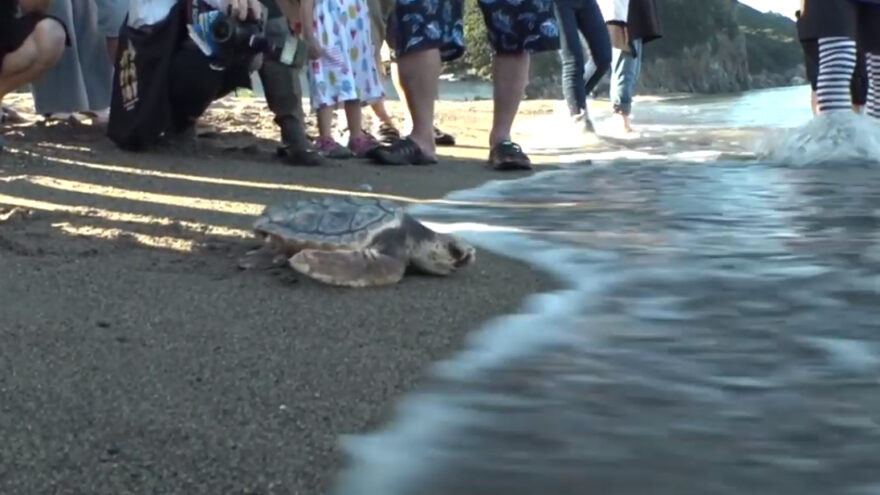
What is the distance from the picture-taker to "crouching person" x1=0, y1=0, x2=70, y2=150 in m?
4.44

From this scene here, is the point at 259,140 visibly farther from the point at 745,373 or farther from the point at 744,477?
the point at 744,477

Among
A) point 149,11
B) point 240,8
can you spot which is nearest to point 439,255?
point 240,8

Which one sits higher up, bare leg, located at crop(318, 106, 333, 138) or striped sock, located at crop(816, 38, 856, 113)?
striped sock, located at crop(816, 38, 856, 113)

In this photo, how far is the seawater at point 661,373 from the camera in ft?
5.04

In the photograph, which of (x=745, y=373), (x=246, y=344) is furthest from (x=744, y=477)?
(x=246, y=344)

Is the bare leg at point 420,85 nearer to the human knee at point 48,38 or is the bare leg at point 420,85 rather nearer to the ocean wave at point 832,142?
the human knee at point 48,38

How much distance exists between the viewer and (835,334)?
2.20m

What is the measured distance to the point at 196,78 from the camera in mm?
4594

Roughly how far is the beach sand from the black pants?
29.0 inches

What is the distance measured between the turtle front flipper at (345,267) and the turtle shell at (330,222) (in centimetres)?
5

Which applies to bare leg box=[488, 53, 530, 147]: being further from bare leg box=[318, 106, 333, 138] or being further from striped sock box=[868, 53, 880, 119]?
striped sock box=[868, 53, 880, 119]

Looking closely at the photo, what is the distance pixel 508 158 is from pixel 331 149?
0.79m

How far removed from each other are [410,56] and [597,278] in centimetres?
254

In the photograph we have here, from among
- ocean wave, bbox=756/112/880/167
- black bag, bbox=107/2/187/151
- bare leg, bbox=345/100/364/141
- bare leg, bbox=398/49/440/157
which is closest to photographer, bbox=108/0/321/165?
black bag, bbox=107/2/187/151
